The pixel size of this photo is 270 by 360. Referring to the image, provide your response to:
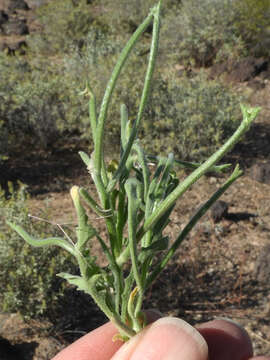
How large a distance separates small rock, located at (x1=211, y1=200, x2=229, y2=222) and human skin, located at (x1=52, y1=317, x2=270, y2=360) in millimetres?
2486

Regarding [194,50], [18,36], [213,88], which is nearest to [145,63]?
[213,88]

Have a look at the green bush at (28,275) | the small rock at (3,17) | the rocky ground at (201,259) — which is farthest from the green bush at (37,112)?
the small rock at (3,17)

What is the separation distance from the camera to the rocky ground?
125 inches

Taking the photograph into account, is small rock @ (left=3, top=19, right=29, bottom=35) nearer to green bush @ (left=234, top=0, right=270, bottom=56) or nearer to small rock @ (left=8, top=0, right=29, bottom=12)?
small rock @ (left=8, top=0, right=29, bottom=12)

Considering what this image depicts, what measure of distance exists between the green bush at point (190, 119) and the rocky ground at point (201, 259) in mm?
381

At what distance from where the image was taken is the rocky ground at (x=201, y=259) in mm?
3184

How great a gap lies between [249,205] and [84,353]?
3219 mm

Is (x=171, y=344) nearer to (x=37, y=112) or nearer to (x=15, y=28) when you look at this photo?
(x=37, y=112)

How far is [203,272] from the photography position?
3689 millimetres

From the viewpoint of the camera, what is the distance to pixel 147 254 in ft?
3.67

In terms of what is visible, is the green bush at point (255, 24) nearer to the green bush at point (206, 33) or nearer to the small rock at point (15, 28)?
the green bush at point (206, 33)

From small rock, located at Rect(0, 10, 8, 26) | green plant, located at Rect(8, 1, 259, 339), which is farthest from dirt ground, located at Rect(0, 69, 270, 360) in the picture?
small rock, located at Rect(0, 10, 8, 26)

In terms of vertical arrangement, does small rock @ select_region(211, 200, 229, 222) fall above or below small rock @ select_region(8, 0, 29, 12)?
below

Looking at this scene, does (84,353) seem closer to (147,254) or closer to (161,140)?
(147,254)
